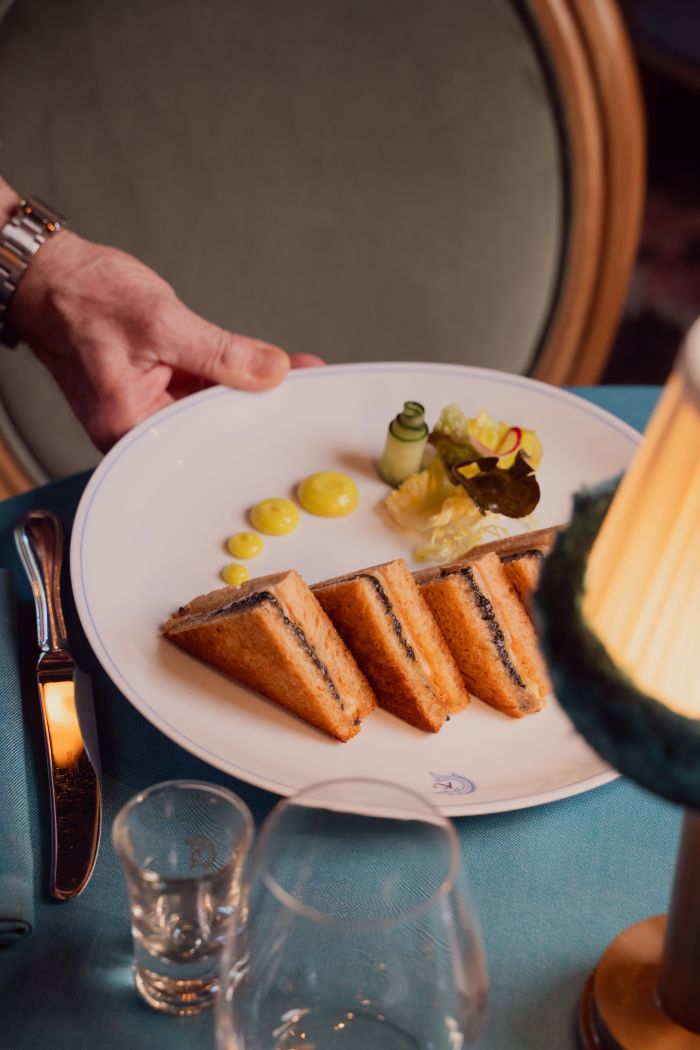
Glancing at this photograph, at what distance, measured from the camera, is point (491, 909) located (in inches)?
50.4

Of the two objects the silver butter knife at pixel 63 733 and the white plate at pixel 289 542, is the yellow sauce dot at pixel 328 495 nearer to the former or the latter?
the white plate at pixel 289 542

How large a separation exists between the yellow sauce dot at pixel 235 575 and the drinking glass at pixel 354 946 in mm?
892

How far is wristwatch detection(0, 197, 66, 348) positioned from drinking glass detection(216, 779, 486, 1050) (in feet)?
5.74

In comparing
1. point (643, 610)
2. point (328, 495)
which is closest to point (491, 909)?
point (643, 610)

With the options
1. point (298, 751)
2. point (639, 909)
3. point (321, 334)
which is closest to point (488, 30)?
point (321, 334)

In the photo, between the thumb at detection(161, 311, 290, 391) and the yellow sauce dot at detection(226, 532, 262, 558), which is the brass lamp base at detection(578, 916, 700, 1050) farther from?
the thumb at detection(161, 311, 290, 391)

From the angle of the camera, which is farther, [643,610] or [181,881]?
[181,881]

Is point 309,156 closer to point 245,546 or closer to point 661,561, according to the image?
point 245,546

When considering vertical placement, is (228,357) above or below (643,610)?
below

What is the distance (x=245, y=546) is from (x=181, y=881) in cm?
88

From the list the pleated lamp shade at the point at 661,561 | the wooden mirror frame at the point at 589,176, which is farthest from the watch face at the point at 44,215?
the pleated lamp shade at the point at 661,561

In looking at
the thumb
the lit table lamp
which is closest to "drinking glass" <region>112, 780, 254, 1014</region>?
the lit table lamp

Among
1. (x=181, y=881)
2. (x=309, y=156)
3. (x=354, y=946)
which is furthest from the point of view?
(x=309, y=156)

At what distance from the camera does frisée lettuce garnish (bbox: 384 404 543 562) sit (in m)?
1.99
